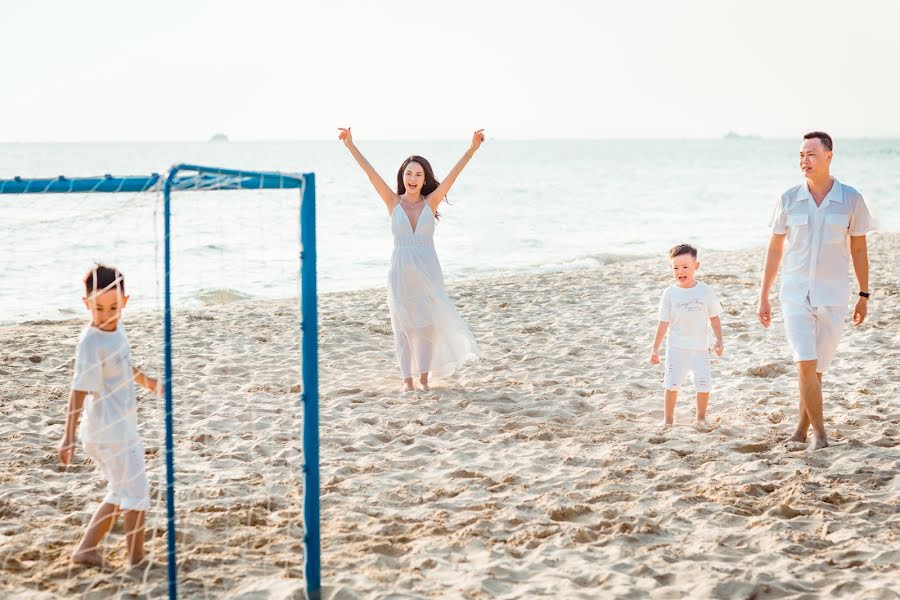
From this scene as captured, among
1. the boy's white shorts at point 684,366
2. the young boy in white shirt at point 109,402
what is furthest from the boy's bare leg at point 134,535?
the boy's white shorts at point 684,366

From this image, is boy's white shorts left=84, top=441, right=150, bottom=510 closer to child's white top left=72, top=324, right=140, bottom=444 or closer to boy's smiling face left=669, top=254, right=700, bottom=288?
child's white top left=72, top=324, right=140, bottom=444

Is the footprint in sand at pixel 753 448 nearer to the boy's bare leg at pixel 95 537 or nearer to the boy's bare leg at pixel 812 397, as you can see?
the boy's bare leg at pixel 812 397

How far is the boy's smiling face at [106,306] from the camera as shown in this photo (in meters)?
3.70

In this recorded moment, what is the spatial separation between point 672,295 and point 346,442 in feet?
7.78

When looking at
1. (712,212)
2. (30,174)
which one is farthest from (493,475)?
(30,174)

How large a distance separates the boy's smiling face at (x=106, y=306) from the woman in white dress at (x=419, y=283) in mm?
3408

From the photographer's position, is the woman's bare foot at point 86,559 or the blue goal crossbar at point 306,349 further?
the woman's bare foot at point 86,559

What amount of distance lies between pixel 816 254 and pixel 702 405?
1.38 m

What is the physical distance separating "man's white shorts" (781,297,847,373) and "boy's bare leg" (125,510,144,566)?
374cm

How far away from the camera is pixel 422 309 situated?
7.16 metres

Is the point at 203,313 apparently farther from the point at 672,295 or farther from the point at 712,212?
the point at 712,212

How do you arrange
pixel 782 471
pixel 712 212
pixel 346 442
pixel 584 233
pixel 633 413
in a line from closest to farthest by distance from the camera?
pixel 782 471, pixel 346 442, pixel 633 413, pixel 584 233, pixel 712 212

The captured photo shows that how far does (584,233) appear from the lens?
27.4 m

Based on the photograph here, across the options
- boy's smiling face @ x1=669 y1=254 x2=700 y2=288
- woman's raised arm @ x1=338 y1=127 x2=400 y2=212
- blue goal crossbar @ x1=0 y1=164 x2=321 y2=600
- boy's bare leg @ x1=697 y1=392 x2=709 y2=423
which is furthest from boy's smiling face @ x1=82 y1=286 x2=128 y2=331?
boy's bare leg @ x1=697 y1=392 x2=709 y2=423
